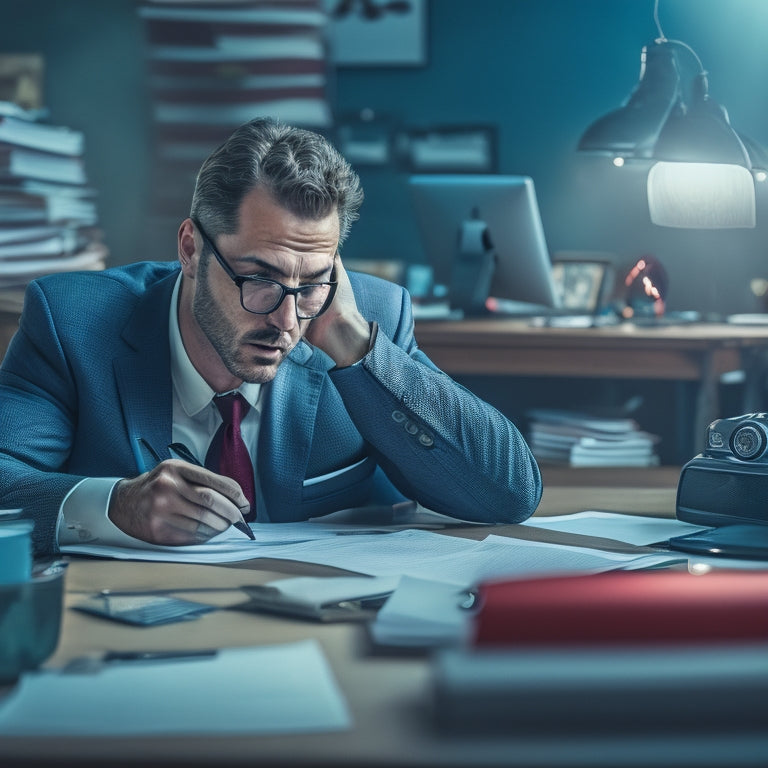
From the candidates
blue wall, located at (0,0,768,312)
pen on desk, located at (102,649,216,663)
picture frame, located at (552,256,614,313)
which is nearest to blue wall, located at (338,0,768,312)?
blue wall, located at (0,0,768,312)

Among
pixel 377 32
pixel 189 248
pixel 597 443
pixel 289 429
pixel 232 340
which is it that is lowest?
pixel 597 443

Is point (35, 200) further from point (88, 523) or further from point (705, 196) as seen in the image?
point (88, 523)

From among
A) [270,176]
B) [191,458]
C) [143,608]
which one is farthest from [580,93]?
[143,608]

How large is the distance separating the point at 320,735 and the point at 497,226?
296 cm

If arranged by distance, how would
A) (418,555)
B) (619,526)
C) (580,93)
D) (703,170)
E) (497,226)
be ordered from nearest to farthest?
(418,555) → (619,526) → (703,170) → (497,226) → (580,93)

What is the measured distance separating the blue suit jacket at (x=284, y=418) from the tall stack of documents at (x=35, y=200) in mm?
1424

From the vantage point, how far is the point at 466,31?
4125mm

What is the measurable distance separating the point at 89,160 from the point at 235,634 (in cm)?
360

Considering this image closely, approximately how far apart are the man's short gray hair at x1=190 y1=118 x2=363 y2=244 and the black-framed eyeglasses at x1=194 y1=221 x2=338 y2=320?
0.20 feet

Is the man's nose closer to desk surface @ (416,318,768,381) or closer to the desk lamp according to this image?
the desk lamp

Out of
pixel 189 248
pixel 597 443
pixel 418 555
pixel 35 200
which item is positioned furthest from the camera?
pixel 35 200

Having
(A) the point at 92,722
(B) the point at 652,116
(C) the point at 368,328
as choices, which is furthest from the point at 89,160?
(A) the point at 92,722

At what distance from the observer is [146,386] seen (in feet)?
5.32

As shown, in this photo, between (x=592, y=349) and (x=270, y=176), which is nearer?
(x=270, y=176)
